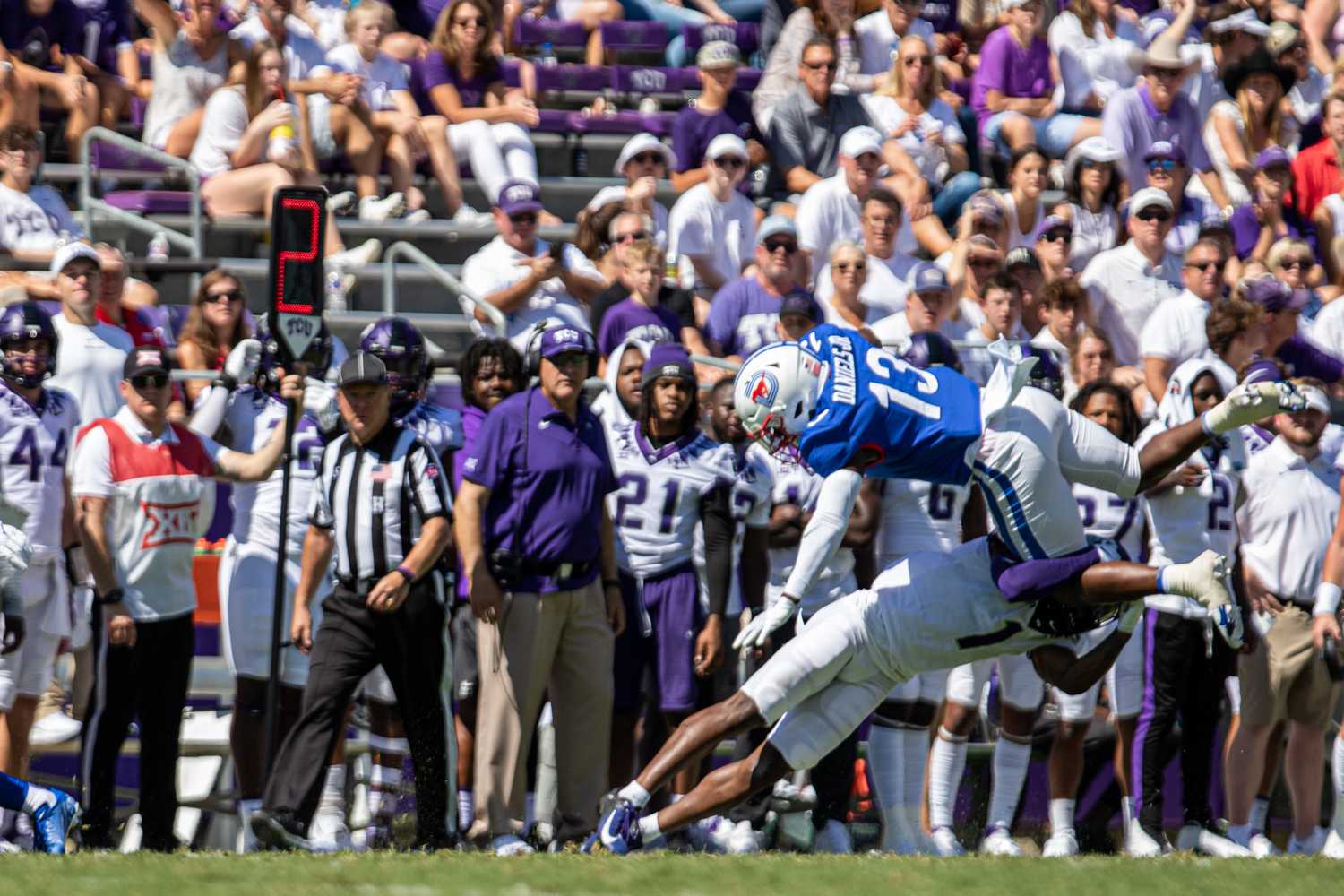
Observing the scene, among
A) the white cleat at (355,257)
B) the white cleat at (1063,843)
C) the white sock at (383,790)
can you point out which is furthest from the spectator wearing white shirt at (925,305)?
the white sock at (383,790)

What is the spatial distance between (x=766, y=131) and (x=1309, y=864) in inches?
265

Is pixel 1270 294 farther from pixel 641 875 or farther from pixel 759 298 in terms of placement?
pixel 641 875

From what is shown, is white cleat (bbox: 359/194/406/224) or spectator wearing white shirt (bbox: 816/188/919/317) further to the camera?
white cleat (bbox: 359/194/406/224)

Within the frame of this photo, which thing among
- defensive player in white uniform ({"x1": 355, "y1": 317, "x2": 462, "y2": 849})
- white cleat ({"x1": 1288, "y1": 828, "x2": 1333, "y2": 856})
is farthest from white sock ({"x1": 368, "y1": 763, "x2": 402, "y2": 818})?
white cleat ({"x1": 1288, "y1": 828, "x2": 1333, "y2": 856})

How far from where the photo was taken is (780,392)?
276 inches

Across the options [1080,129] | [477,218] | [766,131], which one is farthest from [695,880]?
[1080,129]

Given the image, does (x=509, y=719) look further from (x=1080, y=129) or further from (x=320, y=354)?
(x=1080, y=129)

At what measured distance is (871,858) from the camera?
698cm

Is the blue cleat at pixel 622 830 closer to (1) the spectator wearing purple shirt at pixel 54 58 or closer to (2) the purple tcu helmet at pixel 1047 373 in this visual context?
(2) the purple tcu helmet at pixel 1047 373

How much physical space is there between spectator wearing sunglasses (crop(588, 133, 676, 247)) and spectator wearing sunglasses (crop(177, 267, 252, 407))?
237 centimetres

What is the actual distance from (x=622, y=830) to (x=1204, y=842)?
326 cm

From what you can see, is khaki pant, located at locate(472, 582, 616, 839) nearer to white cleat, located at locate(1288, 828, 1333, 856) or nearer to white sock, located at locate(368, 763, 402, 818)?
white sock, located at locate(368, 763, 402, 818)

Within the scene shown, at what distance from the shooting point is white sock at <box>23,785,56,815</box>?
7.07m

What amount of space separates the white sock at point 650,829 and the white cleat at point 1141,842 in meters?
2.70
